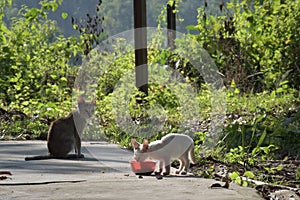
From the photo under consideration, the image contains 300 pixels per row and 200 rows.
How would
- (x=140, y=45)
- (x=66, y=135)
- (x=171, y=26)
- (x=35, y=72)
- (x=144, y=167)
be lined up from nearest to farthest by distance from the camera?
(x=144, y=167), (x=66, y=135), (x=140, y=45), (x=35, y=72), (x=171, y=26)

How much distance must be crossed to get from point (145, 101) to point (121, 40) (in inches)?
111

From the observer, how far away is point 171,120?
738 centimetres

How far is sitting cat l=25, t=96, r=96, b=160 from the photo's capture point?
553 centimetres

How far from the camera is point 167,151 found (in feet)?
15.6

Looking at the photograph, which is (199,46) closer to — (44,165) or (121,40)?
(121,40)

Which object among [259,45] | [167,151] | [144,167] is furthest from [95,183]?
[259,45]

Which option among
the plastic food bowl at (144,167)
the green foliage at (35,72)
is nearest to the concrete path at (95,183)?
the plastic food bowl at (144,167)

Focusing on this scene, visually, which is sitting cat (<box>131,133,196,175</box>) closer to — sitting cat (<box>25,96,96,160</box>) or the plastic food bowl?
the plastic food bowl

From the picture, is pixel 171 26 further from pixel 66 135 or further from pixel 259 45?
pixel 66 135

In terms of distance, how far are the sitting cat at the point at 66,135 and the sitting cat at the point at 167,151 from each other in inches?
35.1

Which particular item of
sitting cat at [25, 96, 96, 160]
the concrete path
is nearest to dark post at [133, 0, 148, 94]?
sitting cat at [25, 96, 96, 160]

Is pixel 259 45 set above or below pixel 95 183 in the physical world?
above

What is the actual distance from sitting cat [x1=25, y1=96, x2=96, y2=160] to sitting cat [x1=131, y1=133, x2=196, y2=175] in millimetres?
891

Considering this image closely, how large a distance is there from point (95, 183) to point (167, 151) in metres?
0.71
